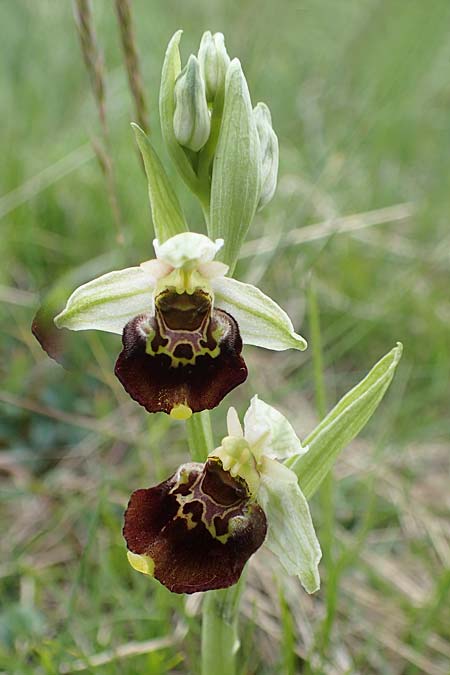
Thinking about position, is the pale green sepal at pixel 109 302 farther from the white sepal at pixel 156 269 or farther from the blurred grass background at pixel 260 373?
the blurred grass background at pixel 260 373

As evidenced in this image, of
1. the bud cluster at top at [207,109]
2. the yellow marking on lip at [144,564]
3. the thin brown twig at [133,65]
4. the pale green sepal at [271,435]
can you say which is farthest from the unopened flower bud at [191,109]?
the yellow marking on lip at [144,564]

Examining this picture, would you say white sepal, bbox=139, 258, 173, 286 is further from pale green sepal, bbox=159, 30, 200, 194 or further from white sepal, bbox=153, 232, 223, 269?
pale green sepal, bbox=159, 30, 200, 194

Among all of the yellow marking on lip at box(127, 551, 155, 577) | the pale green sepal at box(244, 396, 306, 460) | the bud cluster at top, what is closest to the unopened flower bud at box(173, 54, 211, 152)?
the bud cluster at top

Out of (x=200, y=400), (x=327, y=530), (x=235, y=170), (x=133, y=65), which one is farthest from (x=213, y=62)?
(x=327, y=530)

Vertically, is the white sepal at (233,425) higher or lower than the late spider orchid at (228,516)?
higher

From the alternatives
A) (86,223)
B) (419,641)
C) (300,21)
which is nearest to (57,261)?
(86,223)

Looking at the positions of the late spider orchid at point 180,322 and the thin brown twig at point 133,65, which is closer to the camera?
the late spider orchid at point 180,322

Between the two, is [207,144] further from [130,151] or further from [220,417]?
[130,151]

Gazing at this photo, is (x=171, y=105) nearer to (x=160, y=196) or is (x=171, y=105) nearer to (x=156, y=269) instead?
(x=160, y=196)

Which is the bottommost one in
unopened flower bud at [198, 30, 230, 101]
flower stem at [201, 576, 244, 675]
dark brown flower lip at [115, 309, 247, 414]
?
flower stem at [201, 576, 244, 675]
